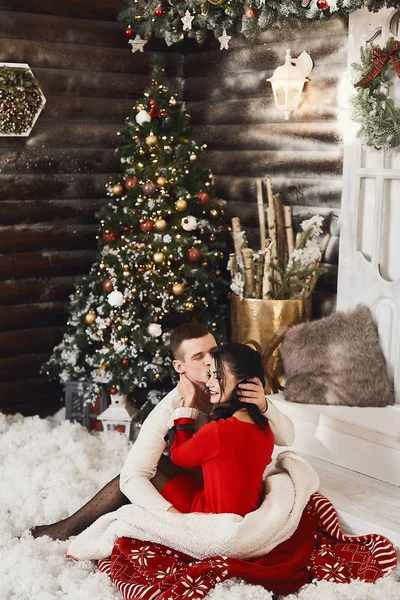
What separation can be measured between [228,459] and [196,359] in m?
0.51

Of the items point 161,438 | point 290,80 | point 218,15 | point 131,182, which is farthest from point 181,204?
point 161,438

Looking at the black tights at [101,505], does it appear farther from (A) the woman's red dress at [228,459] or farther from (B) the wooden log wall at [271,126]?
(B) the wooden log wall at [271,126]

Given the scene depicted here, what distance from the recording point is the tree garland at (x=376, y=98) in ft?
13.0

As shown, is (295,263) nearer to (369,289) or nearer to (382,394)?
(369,289)

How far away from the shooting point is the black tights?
10.8ft

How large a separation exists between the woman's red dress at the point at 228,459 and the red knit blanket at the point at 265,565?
21 centimetres

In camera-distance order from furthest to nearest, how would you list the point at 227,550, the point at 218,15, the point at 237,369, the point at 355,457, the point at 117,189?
the point at 117,189
the point at 218,15
the point at 355,457
the point at 237,369
the point at 227,550

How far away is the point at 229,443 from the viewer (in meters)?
2.97

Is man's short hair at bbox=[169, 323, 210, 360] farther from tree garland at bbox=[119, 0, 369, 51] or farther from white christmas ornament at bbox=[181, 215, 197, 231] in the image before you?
tree garland at bbox=[119, 0, 369, 51]

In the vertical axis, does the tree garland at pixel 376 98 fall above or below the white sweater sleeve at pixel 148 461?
above

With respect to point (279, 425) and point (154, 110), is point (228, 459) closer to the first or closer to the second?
point (279, 425)

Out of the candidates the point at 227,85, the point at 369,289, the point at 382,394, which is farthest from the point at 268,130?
the point at 382,394

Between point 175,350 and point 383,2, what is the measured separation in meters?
2.04

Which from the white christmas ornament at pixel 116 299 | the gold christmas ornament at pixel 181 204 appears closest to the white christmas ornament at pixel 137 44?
the gold christmas ornament at pixel 181 204
